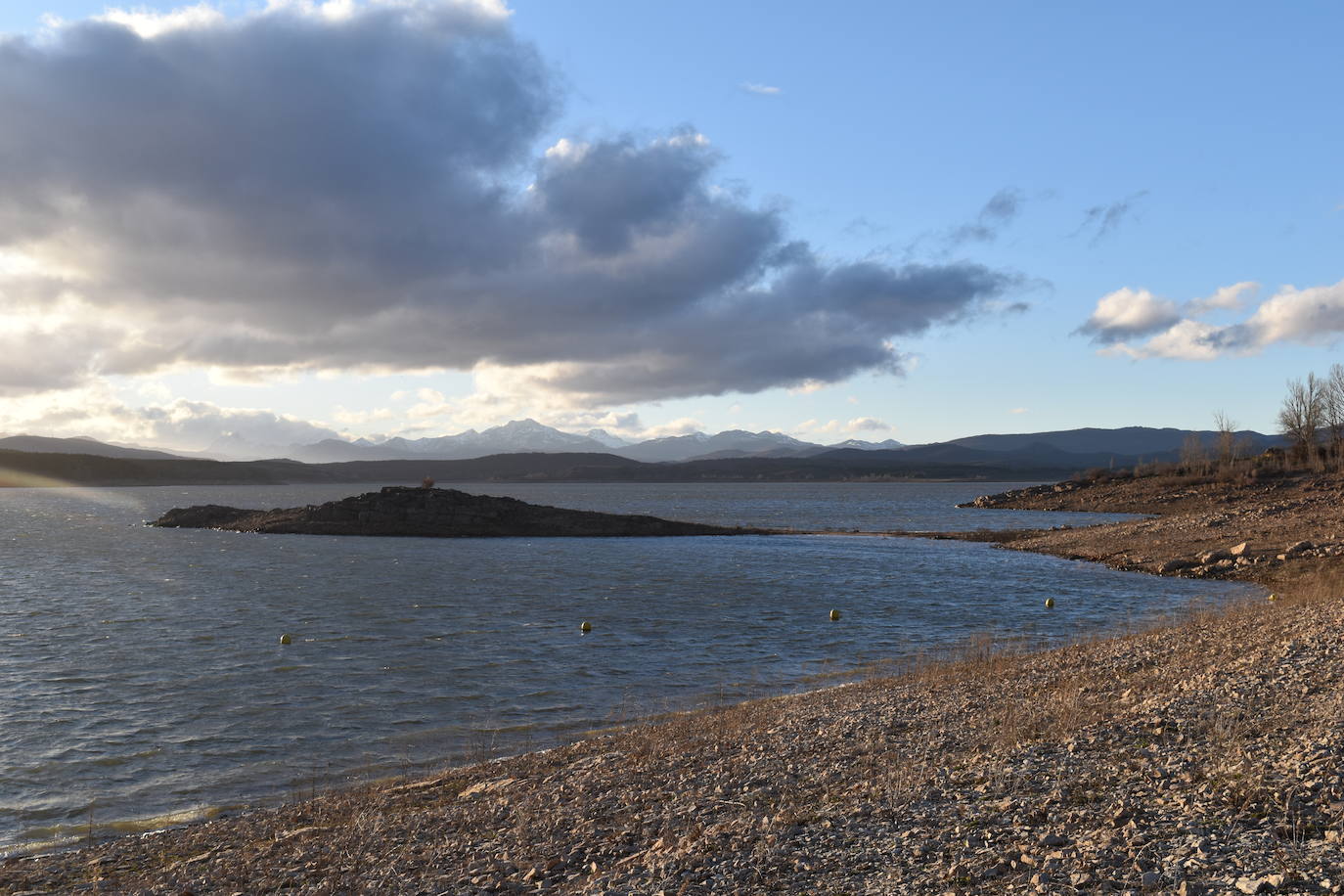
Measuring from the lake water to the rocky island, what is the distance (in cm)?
1907

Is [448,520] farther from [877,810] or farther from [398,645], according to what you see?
[877,810]

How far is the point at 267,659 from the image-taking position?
1085 inches

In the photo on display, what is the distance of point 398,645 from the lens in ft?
98.5

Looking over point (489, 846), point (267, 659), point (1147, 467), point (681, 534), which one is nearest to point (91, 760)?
point (267, 659)

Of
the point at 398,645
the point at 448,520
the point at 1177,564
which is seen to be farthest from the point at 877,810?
the point at 448,520

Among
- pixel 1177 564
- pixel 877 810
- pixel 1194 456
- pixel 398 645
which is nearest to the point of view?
pixel 877 810

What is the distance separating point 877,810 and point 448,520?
7920cm

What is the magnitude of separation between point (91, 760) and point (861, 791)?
52.5ft

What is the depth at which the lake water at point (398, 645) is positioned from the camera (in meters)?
17.7

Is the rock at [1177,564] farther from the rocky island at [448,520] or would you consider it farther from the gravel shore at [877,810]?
the rocky island at [448,520]

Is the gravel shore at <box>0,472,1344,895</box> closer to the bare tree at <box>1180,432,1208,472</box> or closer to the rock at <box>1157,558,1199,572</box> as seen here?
the rock at <box>1157,558,1199,572</box>

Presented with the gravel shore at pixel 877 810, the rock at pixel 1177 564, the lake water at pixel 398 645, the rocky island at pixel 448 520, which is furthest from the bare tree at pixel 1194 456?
the gravel shore at pixel 877 810

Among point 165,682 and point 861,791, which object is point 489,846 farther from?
point 165,682

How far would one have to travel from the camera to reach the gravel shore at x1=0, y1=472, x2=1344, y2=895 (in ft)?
28.2
